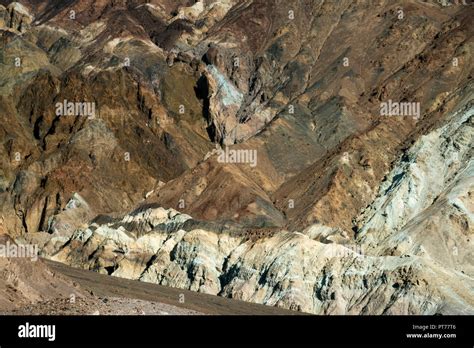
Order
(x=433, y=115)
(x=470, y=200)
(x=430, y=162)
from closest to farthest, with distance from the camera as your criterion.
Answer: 1. (x=470, y=200)
2. (x=430, y=162)
3. (x=433, y=115)

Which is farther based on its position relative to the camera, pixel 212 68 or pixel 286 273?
pixel 212 68

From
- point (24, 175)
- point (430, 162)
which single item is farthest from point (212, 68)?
point (430, 162)
